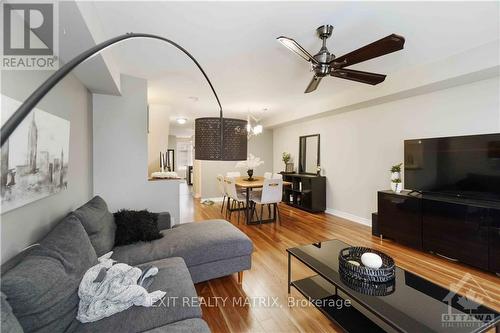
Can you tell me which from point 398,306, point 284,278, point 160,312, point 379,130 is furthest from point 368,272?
point 379,130

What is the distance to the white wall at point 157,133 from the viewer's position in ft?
14.6

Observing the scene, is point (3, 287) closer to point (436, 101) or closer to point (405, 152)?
point (405, 152)

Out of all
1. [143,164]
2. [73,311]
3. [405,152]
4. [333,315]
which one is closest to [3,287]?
[73,311]

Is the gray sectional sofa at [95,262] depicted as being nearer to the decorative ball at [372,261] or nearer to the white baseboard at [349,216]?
the decorative ball at [372,261]

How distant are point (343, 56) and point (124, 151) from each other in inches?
111

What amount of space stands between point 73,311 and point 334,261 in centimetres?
174

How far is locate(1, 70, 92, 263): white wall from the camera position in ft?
4.18

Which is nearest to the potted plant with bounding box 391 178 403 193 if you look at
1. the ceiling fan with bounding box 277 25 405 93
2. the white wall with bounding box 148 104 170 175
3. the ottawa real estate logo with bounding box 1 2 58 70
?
the ceiling fan with bounding box 277 25 405 93

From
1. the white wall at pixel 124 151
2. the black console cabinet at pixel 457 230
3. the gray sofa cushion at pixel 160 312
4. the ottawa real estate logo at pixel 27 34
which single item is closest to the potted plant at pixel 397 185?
the black console cabinet at pixel 457 230

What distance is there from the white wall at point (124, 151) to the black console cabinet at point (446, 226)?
3332 mm

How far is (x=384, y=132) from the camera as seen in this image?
3.81 metres

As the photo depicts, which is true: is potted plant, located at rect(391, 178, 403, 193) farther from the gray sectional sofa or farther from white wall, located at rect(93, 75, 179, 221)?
white wall, located at rect(93, 75, 179, 221)

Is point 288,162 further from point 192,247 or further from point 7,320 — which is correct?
point 7,320

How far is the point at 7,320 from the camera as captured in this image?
2.61 feet
